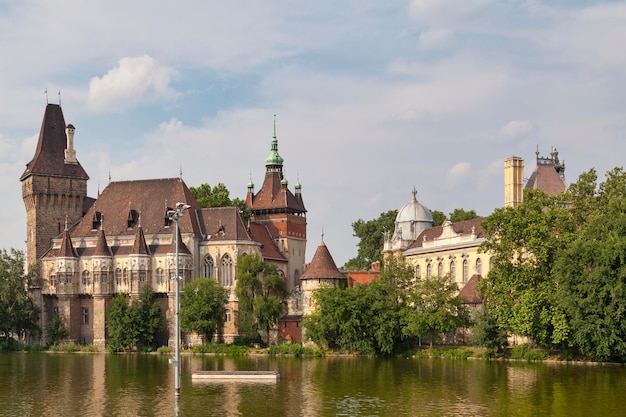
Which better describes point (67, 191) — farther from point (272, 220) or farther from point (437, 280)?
point (437, 280)

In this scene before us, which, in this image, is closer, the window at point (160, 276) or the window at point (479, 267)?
the window at point (479, 267)

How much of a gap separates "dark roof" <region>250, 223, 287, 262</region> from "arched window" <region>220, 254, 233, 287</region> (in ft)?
19.5

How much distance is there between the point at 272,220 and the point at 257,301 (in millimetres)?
23857

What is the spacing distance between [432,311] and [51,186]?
46649 millimetres

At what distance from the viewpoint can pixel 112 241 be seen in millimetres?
100250

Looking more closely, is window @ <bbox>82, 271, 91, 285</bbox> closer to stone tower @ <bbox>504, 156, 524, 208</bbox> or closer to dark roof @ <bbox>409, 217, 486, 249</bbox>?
→ dark roof @ <bbox>409, 217, 486, 249</bbox>

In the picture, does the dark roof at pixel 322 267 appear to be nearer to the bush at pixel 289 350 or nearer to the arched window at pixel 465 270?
the bush at pixel 289 350

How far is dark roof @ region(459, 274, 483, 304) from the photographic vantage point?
81625 mm

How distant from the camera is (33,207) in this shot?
4117 inches

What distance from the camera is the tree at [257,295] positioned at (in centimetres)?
8869

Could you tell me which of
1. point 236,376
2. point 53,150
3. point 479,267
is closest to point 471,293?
point 479,267

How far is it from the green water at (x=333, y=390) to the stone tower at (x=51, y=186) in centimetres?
3512

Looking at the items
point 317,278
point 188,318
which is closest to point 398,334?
point 317,278

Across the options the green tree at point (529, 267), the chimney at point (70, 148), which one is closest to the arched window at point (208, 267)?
the chimney at point (70, 148)
